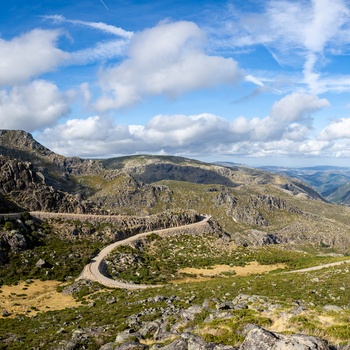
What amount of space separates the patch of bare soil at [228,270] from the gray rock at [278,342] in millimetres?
58843

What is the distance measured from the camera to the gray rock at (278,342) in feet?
61.0

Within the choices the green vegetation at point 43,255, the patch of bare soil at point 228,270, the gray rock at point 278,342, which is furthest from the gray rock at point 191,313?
the green vegetation at point 43,255

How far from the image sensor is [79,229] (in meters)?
98.8

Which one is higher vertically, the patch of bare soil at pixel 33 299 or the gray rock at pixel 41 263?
the gray rock at pixel 41 263

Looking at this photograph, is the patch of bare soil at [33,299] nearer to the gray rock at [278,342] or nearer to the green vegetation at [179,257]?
the green vegetation at [179,257]

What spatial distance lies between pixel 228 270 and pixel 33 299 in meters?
50.7

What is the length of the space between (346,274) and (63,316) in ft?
169

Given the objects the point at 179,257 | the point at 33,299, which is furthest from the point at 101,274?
the point at 179,257

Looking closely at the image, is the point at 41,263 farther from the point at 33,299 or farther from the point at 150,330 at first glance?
the point at 150,330

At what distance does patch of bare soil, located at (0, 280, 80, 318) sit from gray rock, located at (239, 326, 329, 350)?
140 ft

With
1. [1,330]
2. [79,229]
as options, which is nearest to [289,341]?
[1,330]

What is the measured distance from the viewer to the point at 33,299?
58.2 m

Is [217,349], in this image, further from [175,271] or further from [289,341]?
[175,271]

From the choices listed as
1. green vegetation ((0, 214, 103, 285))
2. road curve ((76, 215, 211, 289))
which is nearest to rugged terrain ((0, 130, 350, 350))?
green vegetation ((0, 214, 103, 285))
